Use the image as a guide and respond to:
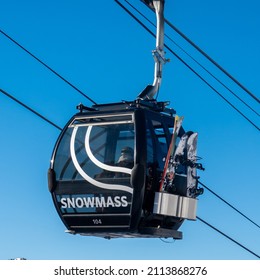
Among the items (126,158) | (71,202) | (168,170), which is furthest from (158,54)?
(71,202)

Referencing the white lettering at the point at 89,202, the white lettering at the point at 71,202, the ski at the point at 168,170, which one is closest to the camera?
the ski at the point at 168,170

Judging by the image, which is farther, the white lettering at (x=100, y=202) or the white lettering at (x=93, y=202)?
the white lettering at (x=100, y=202)

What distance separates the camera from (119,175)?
77.4 feet

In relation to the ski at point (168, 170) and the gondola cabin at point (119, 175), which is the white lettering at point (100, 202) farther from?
the ski at point (168, 170)

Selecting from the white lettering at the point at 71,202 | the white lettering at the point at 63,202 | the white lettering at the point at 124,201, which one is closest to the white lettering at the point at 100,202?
the white lettering at the point at 124,201

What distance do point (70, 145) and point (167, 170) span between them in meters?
1.59

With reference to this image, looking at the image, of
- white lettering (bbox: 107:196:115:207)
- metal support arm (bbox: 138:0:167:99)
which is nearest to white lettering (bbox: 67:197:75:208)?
white lettering (bbox: 107:196:115:207)

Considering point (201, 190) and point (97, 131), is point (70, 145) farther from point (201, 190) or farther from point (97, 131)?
point (201, 190)

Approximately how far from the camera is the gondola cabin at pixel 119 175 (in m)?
23.5

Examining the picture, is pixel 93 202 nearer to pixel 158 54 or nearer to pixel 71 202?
pixel 71 202

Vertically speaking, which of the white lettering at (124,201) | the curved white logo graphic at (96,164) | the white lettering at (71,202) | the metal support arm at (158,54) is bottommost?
the white lettering at (124,201)

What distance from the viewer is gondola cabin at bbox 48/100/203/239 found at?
23.5 meters

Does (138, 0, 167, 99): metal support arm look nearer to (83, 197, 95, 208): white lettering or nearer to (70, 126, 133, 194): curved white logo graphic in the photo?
(70, 126, 133, 194): curved white logo graphic
